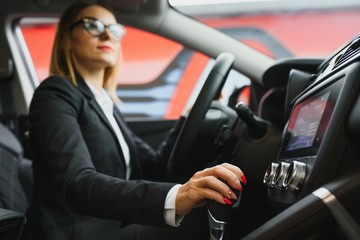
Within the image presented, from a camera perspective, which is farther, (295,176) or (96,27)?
(96,27)

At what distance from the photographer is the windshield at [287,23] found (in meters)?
3.11

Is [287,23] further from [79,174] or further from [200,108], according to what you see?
[79,174]

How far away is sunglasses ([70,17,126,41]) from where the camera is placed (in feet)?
4.29

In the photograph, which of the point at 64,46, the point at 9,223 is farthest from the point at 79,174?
the point at 64,46

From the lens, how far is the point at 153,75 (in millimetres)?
3338

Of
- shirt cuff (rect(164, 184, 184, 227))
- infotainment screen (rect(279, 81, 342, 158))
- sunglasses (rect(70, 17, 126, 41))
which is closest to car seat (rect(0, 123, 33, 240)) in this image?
sunglasses (rect(70, 17, 126, 41))

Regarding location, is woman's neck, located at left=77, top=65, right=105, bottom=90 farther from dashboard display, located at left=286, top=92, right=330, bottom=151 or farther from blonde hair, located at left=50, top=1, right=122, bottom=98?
dashboard display, located at left=286, top=92, right=330, bottom=151

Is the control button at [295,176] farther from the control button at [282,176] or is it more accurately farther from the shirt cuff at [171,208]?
the shirt cuff at [171,208]

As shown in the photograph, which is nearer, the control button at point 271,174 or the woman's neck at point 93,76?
the control button at point 271,174

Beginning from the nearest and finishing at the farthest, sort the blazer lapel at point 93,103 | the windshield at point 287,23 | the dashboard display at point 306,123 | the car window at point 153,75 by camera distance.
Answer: the dashboard display at point 306,123 → the blazer lapel at point 93,103 → the car window at point 153,75 → the windshield at point 287,23

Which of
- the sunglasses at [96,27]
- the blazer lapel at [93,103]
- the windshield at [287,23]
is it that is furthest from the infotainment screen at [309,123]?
the windshield at [287,23]

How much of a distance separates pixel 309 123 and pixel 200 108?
321mm

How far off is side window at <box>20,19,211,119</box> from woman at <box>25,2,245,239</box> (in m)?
1.38

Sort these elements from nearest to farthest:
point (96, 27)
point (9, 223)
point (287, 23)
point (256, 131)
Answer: point (9, 223), point (256, 131), point (96, 27), point (287, 23)
